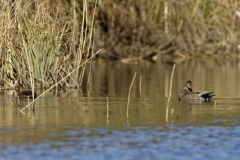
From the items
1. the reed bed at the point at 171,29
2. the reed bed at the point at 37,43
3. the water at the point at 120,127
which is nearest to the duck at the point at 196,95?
the water at the point at 120,127

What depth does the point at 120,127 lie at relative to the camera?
31.4 feet

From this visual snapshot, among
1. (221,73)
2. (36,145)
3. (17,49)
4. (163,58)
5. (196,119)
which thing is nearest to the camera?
(36,145)

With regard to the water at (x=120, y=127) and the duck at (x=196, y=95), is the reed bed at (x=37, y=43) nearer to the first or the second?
the water at (x=120, y=127)

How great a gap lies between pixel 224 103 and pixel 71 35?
4.09 m

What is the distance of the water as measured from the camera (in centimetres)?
798

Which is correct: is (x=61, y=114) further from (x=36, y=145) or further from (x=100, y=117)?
(x=36, y=145)

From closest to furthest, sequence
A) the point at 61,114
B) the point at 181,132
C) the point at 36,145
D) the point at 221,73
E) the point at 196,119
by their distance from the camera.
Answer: the point at 36,145
the point at 181,132
the point at 196,119
the point at 61,114
the point at 221,73

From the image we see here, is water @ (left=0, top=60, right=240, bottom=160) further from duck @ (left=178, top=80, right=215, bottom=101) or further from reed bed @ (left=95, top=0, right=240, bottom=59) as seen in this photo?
reed bed @ (left=95, top=0, right=240, bottom=59)

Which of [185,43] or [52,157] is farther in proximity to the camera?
[185,43]

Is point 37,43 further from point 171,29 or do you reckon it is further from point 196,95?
point 171,29

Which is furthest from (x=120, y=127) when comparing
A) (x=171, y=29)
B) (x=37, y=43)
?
(x=171, y=29)

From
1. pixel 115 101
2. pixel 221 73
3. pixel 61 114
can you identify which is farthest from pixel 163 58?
pixel 61 114

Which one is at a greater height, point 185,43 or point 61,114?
point 185,43

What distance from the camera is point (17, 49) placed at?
555 inches
